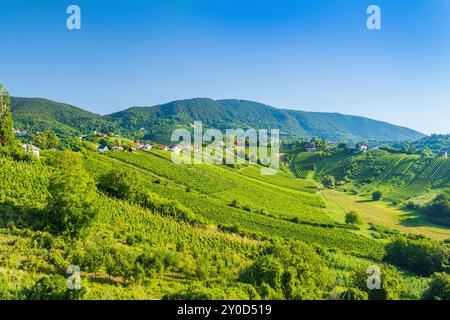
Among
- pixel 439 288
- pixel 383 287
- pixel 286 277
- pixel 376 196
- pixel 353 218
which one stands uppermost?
pixel 286 277

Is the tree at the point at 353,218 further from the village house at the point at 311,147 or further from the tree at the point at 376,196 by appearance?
the village house at the point at 311,147

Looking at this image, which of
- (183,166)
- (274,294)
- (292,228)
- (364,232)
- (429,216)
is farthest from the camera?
(183,166)

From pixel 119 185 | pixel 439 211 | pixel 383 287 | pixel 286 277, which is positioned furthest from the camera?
pixel 439 211

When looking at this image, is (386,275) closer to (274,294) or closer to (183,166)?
(274,294)

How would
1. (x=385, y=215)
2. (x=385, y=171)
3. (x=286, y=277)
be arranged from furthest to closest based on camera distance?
(x=385, y=171) → (x=385, y=215) → (x=286, y=277)

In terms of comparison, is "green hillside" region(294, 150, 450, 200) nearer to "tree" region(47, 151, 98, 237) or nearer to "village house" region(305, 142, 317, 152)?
"village house" region(305, 142, 317, 152)

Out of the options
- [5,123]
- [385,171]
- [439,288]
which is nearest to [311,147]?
[385,171]

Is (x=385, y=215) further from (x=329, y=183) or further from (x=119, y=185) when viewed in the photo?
(x=119, y=185)

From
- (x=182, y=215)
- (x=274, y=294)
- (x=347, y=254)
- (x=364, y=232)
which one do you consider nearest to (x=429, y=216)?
(x=364, y=232)

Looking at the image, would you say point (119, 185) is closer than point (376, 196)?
Yes
